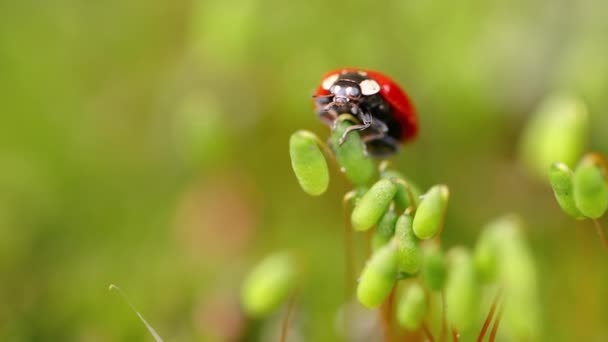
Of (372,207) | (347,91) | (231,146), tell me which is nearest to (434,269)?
(372,207)

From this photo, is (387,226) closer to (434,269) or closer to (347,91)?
(434,269)

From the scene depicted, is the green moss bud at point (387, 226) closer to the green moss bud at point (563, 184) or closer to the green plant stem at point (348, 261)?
the green moss bud at point (563, 184)

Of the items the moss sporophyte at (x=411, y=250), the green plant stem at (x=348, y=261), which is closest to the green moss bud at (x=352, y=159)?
the moss sporophyte at (x=411, y=250)

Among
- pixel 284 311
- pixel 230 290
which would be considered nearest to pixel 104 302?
pixel 230 290

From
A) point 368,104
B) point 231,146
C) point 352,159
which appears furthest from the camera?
point 231,146

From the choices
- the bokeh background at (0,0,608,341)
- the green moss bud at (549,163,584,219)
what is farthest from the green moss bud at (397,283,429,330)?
the bokeh background at (0,0,608,341)
